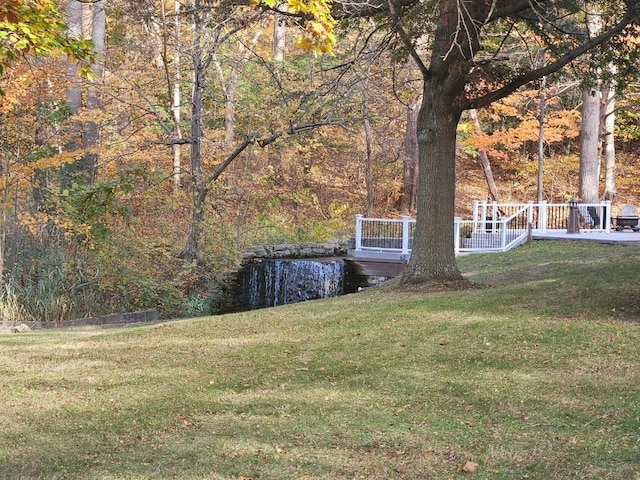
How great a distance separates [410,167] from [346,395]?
22557mm

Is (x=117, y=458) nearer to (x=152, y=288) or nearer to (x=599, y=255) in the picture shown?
(x=152, y=288)

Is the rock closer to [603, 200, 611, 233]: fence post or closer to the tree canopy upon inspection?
the tree canopy

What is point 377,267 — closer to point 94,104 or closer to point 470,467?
point 94,104

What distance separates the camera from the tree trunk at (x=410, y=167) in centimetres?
2742

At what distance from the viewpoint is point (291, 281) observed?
19.7 meters

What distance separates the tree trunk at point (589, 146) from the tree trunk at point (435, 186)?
13441mm

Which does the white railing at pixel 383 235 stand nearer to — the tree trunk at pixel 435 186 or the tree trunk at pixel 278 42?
the tree trunk at pixel 435 186

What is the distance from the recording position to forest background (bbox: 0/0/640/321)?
13617 millimetres

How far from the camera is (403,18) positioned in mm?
12445

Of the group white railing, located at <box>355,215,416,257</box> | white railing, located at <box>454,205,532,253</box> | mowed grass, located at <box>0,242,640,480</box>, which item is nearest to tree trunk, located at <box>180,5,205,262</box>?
white railing, located at <box>355,215,416,257</box>

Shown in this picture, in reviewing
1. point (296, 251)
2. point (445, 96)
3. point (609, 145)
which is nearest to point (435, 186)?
point (445, 96)

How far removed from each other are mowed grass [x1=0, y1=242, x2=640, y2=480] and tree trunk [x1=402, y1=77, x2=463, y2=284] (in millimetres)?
1898

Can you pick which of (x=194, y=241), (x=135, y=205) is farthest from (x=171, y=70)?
(x=194, y=241)

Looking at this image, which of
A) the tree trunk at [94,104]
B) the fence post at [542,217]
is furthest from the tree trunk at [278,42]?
the fence post at [542,217]
